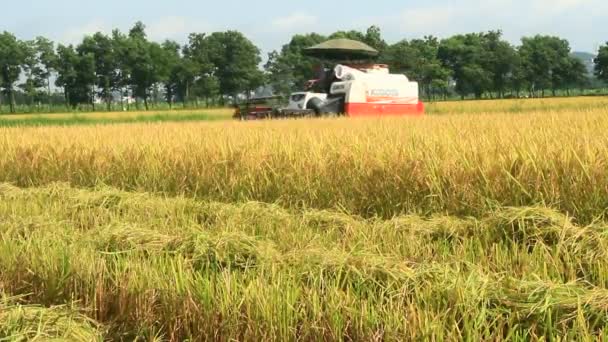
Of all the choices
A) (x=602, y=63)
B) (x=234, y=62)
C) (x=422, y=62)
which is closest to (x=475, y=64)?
(x=422, y=62)

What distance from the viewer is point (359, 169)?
4617mm

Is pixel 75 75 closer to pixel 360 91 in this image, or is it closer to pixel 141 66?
pixel 141 66

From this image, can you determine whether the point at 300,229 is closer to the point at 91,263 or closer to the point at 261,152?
the point at 91,263

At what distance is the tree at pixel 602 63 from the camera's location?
220 feet

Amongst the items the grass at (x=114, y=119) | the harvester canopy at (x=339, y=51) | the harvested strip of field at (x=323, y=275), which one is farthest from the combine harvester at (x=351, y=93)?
the harvested strip of field at (x=323, y=275)

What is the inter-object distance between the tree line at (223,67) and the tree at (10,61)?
0.31ft

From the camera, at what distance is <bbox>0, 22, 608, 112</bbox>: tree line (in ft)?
187

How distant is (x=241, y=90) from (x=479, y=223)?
58.5 metres

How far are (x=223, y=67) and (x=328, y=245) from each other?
198 ft

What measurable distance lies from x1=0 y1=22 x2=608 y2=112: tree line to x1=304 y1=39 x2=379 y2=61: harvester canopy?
3392cm

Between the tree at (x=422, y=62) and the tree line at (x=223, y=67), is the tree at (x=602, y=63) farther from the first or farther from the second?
the tree at (x=422, y=62)

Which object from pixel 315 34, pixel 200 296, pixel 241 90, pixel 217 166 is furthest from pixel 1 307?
pixel 315 34

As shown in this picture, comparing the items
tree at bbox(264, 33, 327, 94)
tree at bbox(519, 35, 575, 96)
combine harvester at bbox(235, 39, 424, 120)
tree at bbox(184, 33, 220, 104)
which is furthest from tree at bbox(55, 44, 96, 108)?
tree at bbox(519, 35, 575, 96)

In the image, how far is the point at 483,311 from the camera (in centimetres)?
210
